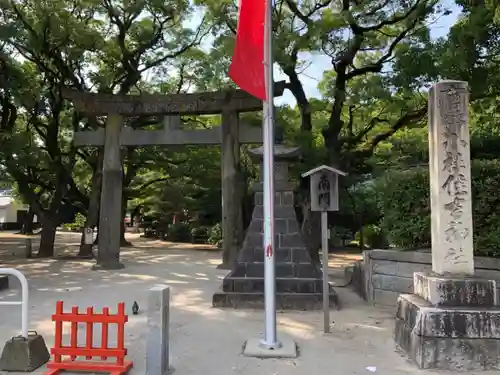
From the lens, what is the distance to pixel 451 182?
5.98 metres

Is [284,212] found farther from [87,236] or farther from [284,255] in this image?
[87,236]

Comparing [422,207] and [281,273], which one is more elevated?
[422,207]

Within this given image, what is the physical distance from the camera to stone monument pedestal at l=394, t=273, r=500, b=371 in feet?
17.8

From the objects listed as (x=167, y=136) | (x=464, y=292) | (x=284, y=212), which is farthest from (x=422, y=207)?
(x=167, y=136)

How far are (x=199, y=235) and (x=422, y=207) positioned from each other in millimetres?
20923

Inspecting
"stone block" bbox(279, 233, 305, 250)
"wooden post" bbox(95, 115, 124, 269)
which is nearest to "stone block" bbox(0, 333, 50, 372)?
"stone block" bbox(279, 233, 305, 250)

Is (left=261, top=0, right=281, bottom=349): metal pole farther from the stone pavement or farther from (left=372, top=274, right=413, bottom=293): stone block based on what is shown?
(left=372, top=274, right=413, bottom=293): stone block

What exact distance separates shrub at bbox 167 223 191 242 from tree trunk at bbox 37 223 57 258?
36.8ft

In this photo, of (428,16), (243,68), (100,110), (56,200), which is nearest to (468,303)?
(243,68)

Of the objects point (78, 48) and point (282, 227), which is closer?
point (282, 227)

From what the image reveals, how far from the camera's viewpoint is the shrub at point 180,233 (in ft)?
97.9

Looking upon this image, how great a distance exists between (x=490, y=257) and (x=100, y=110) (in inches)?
485

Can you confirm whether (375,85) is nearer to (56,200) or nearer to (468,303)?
(468,303)

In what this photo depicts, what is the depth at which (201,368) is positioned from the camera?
17.9ft
